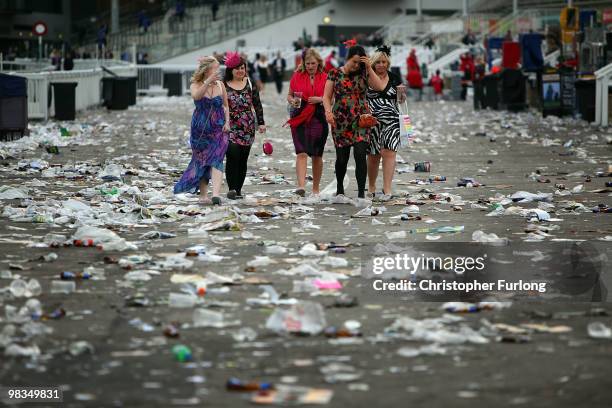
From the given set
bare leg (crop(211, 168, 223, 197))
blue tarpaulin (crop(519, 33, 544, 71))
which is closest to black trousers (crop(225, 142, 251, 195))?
bare leg (crop(211, 168, 223, 197))

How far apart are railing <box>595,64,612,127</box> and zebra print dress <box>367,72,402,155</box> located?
14.3m

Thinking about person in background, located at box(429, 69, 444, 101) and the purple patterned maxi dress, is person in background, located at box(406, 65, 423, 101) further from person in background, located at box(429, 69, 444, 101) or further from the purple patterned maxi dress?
the purple patterned maxi dress

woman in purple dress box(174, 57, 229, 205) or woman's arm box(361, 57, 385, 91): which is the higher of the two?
woman's arm box(361, 57, 385, 91)

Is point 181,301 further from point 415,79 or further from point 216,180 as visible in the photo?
point 415,79

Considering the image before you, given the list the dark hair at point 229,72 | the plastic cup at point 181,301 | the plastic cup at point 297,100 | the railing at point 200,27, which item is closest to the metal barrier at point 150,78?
the railing at point 200,27

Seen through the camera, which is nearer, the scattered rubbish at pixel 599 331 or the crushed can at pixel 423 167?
the scattered rubbish at pixel 599 331

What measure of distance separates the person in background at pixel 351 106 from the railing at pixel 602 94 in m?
14.7

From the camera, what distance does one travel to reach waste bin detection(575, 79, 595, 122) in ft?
99.3

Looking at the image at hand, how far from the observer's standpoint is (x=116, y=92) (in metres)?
40.3

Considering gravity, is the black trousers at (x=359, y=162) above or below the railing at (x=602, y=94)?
below

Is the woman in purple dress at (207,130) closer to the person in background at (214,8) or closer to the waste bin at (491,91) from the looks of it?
the waste bin at (491,91)

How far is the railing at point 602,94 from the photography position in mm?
27922

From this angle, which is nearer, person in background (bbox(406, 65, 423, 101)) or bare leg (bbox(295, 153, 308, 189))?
bare leg (bbox(295, 153, 308, 189))

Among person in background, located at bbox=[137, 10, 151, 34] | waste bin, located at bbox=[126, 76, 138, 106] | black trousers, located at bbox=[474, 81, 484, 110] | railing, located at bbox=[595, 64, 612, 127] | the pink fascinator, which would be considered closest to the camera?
the pink fascinator
